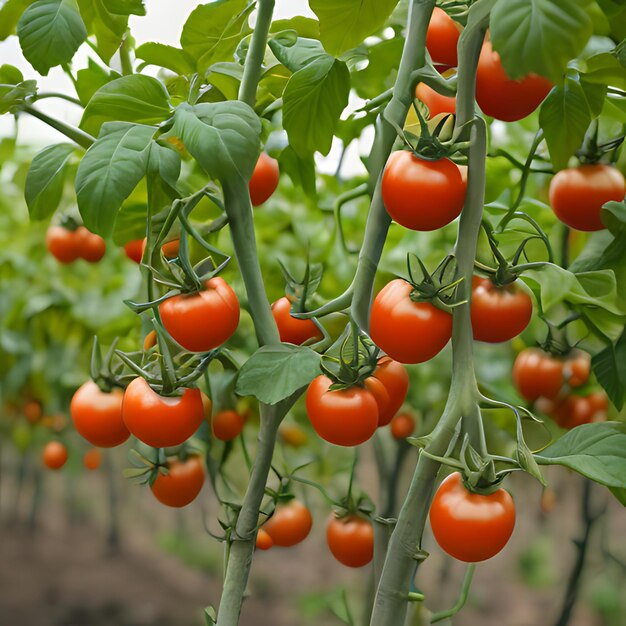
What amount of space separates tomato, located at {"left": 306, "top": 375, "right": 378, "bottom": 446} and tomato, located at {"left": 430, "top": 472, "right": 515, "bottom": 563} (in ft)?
0.37

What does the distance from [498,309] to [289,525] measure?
52 centimetres

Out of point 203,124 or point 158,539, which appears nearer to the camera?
point 203,124

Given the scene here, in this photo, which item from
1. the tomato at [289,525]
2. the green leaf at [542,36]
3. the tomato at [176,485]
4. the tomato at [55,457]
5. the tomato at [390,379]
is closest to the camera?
the green leaf at [542,36]

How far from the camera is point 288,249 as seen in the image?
74.7 inches

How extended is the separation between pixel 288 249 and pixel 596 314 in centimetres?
110

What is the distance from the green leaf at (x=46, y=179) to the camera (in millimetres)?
838

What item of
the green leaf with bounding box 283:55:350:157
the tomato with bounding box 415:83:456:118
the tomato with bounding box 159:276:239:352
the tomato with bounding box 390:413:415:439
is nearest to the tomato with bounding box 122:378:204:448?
the tomato with bounding box 159:276:239:352

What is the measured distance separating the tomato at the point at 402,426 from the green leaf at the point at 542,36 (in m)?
1.07

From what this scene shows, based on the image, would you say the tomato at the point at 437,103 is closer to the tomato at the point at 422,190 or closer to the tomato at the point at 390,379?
the tomato at the point at 422,190

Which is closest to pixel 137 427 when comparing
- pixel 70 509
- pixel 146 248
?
pixel 146 248

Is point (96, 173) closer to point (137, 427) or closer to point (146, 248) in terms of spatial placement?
point (146, 248)

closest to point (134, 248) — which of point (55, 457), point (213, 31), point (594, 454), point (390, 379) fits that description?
point (213, 31)

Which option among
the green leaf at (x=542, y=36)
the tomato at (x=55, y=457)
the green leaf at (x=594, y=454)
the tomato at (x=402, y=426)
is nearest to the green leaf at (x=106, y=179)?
the green leaf at (x=542, y=36)

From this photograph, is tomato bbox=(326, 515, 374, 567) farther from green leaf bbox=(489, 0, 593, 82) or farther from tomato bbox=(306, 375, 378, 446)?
green leaf bbox=(489, 0, 593, 82)
